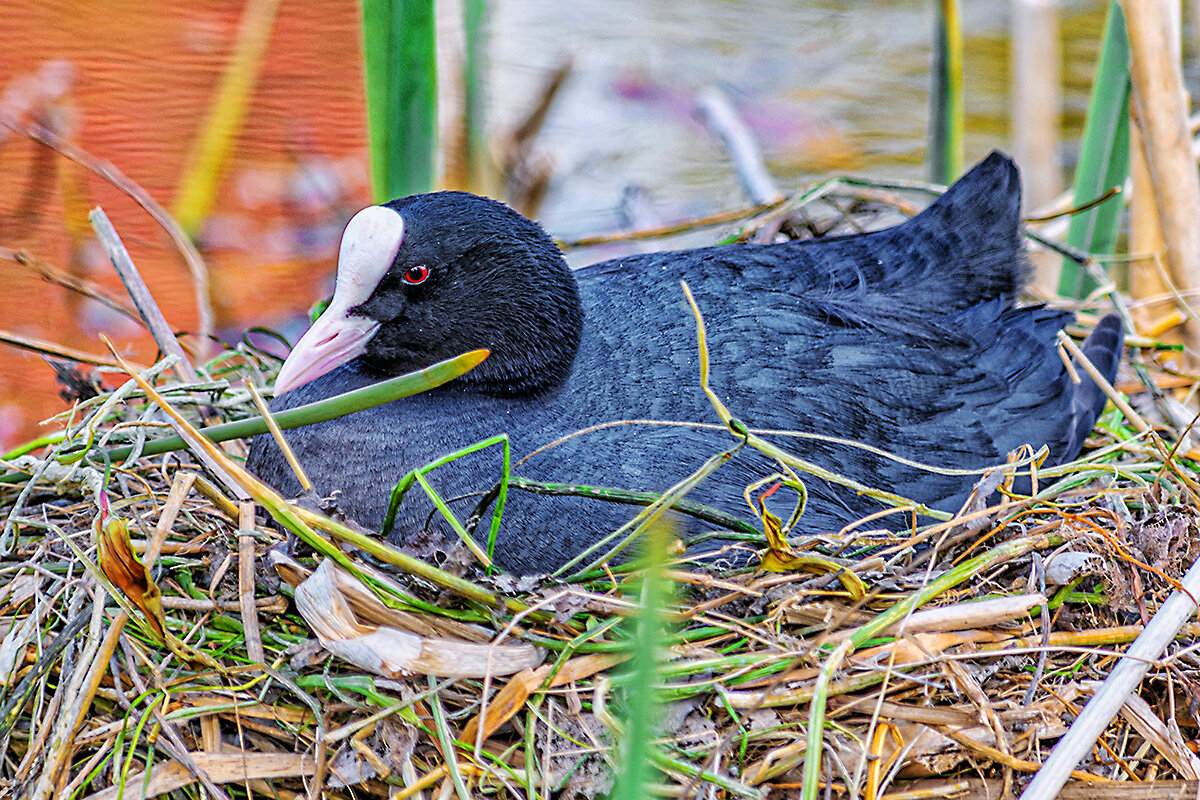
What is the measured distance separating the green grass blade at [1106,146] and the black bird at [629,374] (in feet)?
0.99

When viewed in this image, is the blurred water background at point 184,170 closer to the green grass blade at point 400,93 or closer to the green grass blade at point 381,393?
the green grass blade at point 400,93

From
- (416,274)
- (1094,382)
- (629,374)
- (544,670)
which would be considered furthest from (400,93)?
(1094,382)

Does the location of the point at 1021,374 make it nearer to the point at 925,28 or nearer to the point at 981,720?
the point at 981,720

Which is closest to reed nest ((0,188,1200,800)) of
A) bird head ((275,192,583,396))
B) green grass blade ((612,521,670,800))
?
bird head ((275,192,583,396))

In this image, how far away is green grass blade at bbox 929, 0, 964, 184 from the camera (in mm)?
2219

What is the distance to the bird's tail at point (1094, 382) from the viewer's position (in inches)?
75.5

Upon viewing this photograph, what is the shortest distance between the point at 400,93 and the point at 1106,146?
1279 millimetres

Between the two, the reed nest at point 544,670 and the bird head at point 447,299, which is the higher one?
the bird head at point 447,299

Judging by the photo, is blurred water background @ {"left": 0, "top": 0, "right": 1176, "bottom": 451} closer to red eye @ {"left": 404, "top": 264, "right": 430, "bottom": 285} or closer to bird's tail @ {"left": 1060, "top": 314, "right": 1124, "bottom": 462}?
red eye @ {"left": 404, "top": 264, "right": 430, "bottom": 285}

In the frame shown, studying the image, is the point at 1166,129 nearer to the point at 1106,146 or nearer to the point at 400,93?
the point at 1106,146

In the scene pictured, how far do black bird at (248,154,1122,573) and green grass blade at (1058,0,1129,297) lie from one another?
301 mm

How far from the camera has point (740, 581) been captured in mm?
1355

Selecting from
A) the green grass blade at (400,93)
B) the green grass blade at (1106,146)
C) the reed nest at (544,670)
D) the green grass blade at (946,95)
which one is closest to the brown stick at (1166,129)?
the green grass blade at (1106,146)

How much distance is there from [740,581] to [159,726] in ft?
2.20
